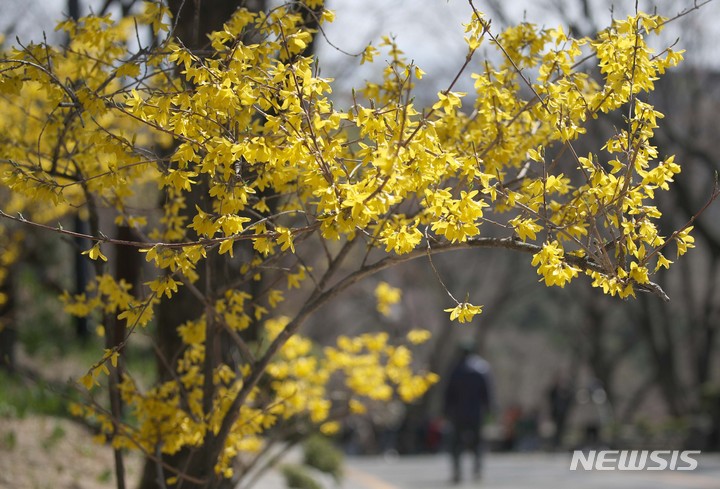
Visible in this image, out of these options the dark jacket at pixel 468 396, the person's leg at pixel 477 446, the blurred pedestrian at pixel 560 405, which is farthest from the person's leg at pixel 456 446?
the blurred pedestrian at pixel 560 405

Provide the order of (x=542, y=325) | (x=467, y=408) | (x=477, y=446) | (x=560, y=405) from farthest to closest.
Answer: (x=542, y=325) → (x=560, y=405) → (x=477, y=446) → (x=467, y=408)

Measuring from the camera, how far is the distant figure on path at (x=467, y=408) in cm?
1297

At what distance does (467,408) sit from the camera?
13047 millimetres

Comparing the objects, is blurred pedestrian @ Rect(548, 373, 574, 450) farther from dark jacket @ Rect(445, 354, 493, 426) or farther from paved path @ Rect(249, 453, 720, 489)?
dark jacket @ Rect(445, 354, 493, 426)

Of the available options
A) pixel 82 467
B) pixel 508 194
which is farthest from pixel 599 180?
pixel 82 467

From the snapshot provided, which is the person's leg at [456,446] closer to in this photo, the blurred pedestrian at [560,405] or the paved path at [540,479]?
the paved path at [540,479]

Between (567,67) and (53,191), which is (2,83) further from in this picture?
(567,67)

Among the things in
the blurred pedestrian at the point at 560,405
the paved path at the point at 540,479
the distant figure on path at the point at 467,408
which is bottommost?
the paved path at the point at 540,479

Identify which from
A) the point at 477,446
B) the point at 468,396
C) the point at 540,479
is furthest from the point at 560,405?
the point at 468,396

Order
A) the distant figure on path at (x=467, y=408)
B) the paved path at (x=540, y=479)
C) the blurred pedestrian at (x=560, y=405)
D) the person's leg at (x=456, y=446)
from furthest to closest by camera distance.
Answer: the blurred pedestrian at (x=560, y=405)
the distant figure on path at (x=467, y=408)
the person's leg at (x=456, y=446)
the paved path at (x=540, y=479)

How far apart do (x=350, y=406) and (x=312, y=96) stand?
3.66m

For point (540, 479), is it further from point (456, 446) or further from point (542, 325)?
point (542, 325)

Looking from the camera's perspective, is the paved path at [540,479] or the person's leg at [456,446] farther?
the person's leg at [456,446]

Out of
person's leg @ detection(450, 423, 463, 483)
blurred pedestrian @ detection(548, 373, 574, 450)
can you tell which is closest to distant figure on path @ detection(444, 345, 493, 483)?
person's leg @ detection(450, 423, 463, 483)
